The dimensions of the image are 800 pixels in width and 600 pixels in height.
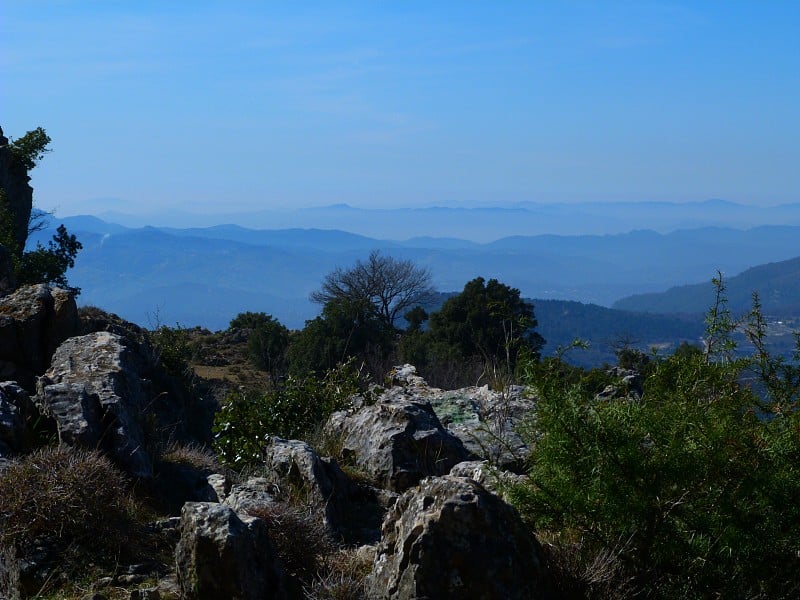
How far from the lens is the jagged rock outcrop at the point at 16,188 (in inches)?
1470

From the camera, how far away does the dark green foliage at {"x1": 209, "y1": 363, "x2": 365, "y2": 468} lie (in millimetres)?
9875

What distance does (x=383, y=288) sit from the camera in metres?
61.2

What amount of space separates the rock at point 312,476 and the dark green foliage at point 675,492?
93.0 inches

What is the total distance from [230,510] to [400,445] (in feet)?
12.5

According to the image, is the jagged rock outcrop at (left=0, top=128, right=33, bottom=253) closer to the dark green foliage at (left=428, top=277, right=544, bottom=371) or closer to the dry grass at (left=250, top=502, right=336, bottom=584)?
the dark green foliage at (left=428, top=277, right=544, bottom=371)

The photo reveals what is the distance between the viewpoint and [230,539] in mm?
4836

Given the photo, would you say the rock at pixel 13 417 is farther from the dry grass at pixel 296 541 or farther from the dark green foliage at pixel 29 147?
the dark green foliage at pixel 29 147

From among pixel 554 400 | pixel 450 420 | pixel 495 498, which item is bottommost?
pixel 450 420

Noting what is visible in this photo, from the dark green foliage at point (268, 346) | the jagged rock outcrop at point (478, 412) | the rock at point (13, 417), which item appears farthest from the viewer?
the dark green foliage at point (268, 346)

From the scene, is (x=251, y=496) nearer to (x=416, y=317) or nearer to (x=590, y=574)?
(x=590, y=574)

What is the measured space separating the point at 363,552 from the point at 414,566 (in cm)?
142

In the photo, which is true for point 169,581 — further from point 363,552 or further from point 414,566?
point 414,566

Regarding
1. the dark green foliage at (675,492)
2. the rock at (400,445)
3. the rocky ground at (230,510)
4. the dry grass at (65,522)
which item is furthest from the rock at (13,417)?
the dark green foliage at (675,492)

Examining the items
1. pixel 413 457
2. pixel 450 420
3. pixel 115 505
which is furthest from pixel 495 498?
pixel 450 420
